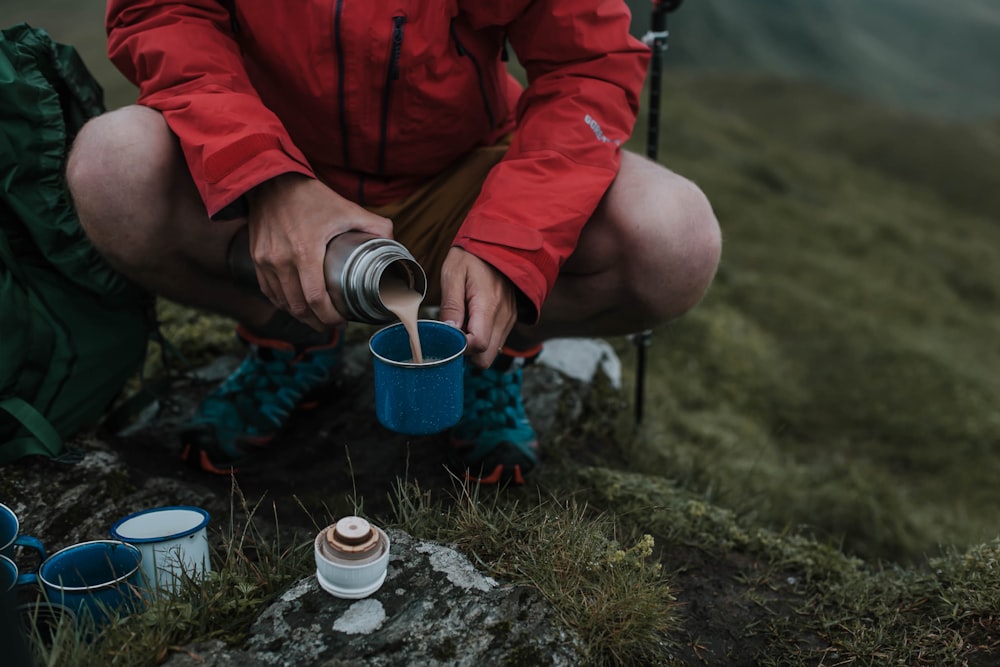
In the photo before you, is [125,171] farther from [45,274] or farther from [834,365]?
[834,365]

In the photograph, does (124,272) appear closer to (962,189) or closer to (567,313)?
(567,313)

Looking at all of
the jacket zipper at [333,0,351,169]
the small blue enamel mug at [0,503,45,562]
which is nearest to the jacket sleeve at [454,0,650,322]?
the jacket zipper at [333,0,351,169]

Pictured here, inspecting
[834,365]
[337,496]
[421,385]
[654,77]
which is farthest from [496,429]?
[834,365]

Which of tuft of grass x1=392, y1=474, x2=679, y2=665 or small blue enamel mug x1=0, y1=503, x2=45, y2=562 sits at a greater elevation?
small blue enamel mug x1=0, y1=503, x2=45, y2=562

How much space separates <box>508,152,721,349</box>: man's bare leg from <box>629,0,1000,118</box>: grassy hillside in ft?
170

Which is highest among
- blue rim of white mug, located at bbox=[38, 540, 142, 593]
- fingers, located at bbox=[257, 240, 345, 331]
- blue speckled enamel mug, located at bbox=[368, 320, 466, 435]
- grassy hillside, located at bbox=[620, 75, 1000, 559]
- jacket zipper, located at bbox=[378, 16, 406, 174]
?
jacket zipper, located at bbox=[378, 16, 406, 174]

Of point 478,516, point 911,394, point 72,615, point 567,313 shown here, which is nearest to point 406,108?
point 567,313

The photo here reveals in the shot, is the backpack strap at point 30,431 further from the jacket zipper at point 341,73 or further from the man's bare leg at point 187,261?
the jacket zipper at point 341,73

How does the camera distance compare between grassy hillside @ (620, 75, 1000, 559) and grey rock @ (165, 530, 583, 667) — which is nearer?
grey rock @ (165, 530, 583, 667)

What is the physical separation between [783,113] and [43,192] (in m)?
24.9

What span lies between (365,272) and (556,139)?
3.08ft

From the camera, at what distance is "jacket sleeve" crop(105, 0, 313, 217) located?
2.38 meters

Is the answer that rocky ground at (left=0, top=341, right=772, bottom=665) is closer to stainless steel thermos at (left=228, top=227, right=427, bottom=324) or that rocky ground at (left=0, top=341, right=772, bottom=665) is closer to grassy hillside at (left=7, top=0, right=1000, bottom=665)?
grassy hillside at (left=7, top=0, right=1000, bottom=665)

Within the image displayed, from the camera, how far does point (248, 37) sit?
2818 mm
